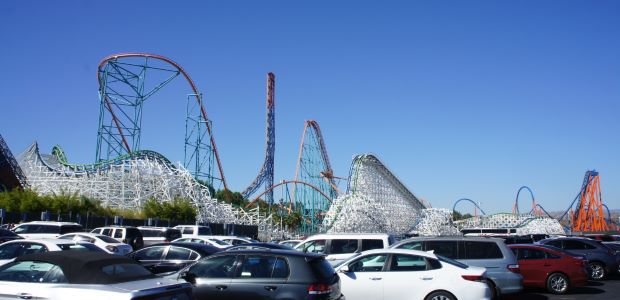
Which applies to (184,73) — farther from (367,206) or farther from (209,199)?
(367,206)

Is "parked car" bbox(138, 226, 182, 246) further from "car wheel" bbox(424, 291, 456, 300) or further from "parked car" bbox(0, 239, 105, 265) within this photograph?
"car wheel" bbox(424, 291, 456, 300)

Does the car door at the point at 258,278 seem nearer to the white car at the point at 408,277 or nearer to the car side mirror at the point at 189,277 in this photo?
the car side mirror at the point at 189,277

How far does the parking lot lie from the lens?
554 inches

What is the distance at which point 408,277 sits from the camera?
9.95 m

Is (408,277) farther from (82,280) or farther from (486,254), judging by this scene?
(82,280)

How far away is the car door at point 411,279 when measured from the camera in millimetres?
9828

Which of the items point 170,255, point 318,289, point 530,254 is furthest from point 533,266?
point 170,255

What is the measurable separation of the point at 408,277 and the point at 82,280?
5.85 meters

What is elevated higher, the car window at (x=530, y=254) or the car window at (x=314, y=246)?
the car window at (x=314, y=246)

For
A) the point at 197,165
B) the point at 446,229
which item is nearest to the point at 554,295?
the point at 197,165

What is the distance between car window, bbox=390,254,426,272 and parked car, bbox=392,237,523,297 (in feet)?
8.03

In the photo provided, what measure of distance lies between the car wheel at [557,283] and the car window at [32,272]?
1284 centimetres

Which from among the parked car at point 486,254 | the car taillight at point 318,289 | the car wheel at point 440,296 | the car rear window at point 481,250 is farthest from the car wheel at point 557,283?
the car taillight at point 318,289

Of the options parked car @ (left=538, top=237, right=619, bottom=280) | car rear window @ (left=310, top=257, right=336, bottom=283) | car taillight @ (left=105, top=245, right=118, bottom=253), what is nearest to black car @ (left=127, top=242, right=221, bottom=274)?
car rear window @ (left=310, top=257, right=336, bottom=283)
